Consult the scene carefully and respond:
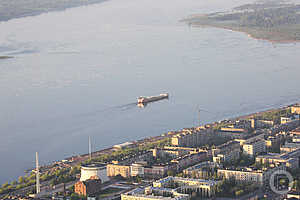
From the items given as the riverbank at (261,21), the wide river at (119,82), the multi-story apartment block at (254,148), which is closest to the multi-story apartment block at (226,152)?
the multi-story apartment block at (254,148)

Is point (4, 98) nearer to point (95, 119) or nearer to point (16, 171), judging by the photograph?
point (95, 119)

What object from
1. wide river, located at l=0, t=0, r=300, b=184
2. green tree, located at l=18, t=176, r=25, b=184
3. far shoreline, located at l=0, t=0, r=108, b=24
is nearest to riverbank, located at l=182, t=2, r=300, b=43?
wide river, located at l=0, t=0, r=300, b=184

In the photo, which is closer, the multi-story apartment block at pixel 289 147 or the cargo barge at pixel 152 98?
the multi-story apartment block at pixel 289 147

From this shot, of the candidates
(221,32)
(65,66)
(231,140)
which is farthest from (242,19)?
(231,140)

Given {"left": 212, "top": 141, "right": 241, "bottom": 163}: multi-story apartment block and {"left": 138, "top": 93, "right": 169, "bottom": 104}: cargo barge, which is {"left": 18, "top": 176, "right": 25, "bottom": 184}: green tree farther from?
{"left": 138, "top": 93, "right": 169, "bottom": 104}: cargo barge

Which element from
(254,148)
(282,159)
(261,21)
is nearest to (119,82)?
(254,148)

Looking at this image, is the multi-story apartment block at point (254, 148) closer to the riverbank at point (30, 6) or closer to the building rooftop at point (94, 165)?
the building rooftop at point (94, 165)

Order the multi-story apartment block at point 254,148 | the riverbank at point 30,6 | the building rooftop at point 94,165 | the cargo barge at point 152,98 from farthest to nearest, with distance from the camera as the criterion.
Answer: the riverbank at point 30,6 → the cargo barge at point 152,98 → the multi-story apartment block at point 254,148 → the building rooftop at point 94,165
